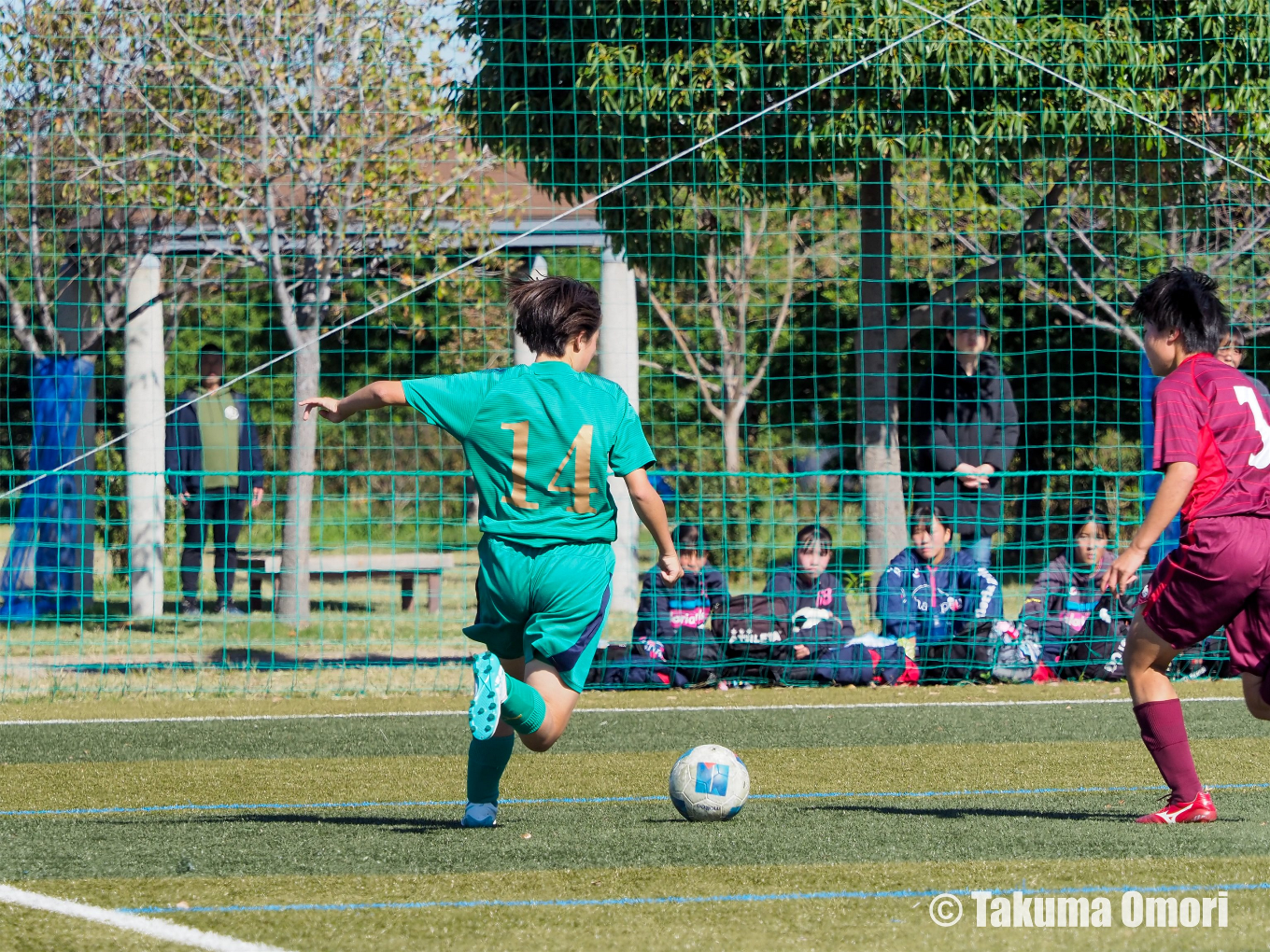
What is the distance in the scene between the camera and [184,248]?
40.9ft

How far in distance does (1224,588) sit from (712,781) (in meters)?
1.55

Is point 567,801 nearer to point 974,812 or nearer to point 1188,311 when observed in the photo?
point 974,812

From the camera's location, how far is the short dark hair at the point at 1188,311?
180 inches

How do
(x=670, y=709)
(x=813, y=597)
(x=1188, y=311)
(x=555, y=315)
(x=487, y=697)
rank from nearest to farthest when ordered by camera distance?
(x=487, y=697) < (x=555, y=315) < (x=1188, y=311) < (x=670, y=709) < (x=813, y=597)

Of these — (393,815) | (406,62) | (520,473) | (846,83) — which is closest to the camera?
(520,473)

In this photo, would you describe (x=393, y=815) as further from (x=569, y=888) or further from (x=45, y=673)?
(x=45, y=673)

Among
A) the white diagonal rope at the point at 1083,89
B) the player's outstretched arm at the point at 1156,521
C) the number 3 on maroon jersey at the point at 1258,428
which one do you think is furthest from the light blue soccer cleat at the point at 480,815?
the white diagonal rope at the point at 1083,89

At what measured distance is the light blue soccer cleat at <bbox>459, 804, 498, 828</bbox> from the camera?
15.1ft

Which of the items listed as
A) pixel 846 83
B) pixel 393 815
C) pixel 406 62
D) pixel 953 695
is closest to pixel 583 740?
pixel 393 815

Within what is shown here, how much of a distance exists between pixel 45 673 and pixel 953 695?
5224mm

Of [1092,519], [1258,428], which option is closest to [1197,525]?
[1258,428]

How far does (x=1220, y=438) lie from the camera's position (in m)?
4.43

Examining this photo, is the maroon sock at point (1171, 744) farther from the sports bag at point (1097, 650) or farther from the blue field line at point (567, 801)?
the sports bag at point (1097, 650)

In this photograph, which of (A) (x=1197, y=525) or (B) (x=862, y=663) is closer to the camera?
(A) (x=1197, y=525)
